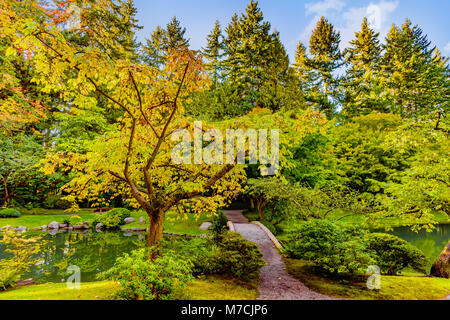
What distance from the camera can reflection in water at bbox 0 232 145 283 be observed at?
6260 millimetres

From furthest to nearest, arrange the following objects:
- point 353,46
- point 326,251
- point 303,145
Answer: point 353,46, point 303,145, point 326,251

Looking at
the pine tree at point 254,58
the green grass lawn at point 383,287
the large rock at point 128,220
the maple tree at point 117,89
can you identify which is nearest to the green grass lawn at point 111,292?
the maple tree at point 117,89

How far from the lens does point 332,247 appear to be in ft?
18.3

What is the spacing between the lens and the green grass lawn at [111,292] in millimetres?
3834

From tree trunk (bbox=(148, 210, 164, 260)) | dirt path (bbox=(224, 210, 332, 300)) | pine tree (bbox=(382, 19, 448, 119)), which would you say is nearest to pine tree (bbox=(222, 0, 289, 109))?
pine tree (bbox=(382, 19, 448, 119))

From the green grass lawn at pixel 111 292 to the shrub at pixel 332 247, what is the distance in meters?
2.23

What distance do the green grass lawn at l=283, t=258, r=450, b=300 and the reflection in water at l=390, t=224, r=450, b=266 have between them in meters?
5.96

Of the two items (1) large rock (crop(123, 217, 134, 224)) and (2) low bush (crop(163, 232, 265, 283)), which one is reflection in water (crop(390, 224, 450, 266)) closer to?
(2) low bush (crop(163, 232, 265, 283))

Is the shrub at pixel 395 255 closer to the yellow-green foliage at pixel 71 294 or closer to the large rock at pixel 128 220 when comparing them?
the yellow-green foliage at pixel 71 294

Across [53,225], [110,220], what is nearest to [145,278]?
[110,220]

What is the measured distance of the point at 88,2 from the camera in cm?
372
